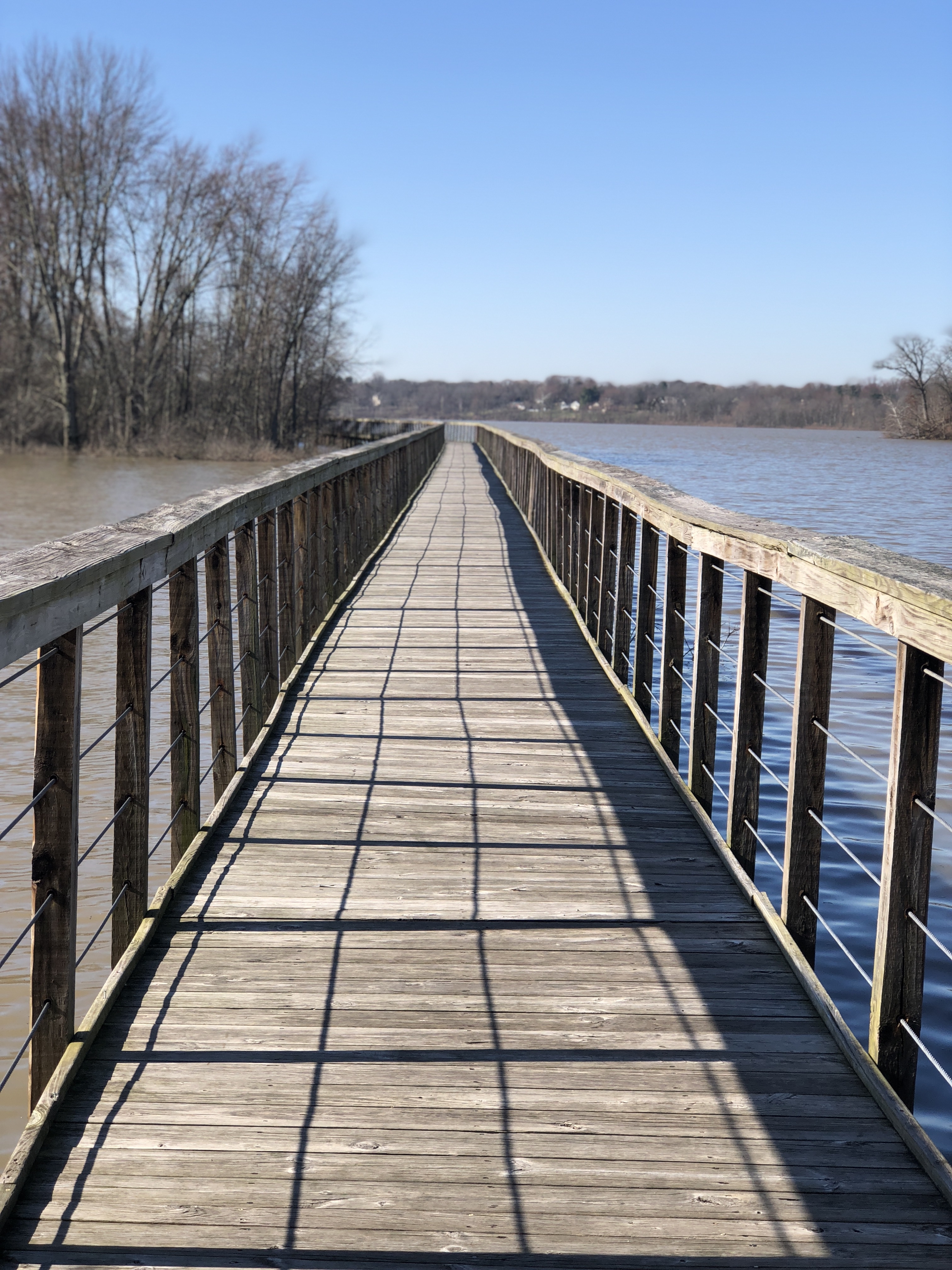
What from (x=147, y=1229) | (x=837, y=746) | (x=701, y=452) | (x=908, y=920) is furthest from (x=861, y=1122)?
(x=701, y=452)

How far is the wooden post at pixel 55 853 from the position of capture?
2.40 meters

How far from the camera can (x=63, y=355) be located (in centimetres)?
4006

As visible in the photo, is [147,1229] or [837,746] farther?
[837,746]

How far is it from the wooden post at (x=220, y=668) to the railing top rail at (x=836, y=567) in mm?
1689

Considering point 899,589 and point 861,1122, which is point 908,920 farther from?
point 899,589

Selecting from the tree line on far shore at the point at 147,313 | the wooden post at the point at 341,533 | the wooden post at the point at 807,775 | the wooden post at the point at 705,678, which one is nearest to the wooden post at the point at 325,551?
the wooden post at the point at 341,533

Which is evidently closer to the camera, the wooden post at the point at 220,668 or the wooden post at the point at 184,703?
the wooden post at the point at 184,703

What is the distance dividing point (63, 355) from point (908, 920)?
136ft

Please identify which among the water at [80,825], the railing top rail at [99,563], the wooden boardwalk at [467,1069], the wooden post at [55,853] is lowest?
the water at [80,825]

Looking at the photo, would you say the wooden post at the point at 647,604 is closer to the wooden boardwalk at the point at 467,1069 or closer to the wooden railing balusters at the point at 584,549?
the wooden boardwalk at the point at 467,1069

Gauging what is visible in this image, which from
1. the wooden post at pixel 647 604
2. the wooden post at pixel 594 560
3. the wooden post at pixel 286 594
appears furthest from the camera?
the wooden post at pixel 594 560

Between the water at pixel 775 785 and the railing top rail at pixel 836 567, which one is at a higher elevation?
the railing top rail at pixel 836 567

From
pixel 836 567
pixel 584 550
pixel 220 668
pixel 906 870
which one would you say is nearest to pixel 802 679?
pixel 836 567

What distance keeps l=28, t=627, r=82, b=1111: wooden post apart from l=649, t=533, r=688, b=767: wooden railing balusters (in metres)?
2.94
